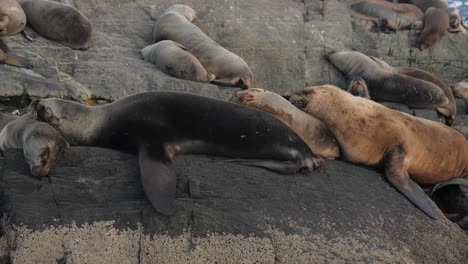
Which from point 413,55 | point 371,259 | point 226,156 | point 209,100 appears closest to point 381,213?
point 371,259

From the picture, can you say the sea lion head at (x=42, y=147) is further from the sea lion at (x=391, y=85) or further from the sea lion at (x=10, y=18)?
the sea lion at (x=391, y=85)

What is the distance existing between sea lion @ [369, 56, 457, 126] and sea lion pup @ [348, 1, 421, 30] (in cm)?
124

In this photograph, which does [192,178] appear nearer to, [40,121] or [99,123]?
[99,123]

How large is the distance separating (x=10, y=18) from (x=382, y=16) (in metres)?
6.13

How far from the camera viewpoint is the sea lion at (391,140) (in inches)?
209

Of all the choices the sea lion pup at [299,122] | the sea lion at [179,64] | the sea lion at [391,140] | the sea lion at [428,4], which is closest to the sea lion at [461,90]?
the sea lion at [428,4]

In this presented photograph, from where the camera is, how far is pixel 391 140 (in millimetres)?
5336

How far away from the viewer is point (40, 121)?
449 cm

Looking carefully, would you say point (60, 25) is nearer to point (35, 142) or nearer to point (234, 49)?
point (234, 49)

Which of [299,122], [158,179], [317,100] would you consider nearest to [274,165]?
[299,122]

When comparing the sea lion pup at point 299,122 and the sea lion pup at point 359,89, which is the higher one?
the sea lion pup at point 299,122

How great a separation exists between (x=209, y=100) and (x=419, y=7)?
848 centimetres

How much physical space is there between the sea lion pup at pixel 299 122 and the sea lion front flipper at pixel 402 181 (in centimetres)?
45

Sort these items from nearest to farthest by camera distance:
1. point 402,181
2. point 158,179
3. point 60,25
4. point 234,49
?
point 158,179, point 402,181, point 60,25, point 234,49
